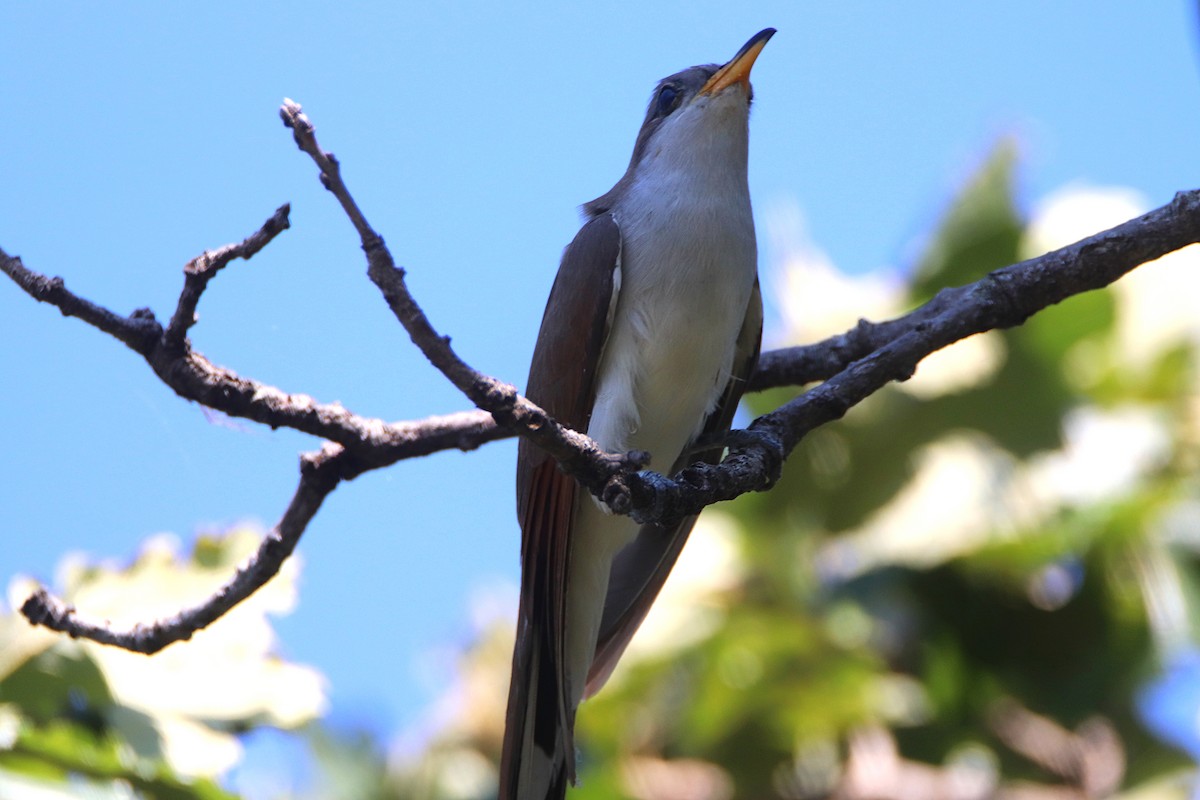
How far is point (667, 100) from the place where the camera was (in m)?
5.28

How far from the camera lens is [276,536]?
13.3 feet

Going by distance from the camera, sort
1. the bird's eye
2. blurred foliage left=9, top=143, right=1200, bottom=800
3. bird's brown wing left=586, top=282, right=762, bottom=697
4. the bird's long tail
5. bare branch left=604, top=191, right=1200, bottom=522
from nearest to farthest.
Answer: bare branch left=604, top=191, right=1200, bottom=522, the bird's long tail, bird's brown wing left=586, top=282, right=762, bottom=697, the bird's eye, blurred foliage left=9, top=143, right=1200, bottom=800

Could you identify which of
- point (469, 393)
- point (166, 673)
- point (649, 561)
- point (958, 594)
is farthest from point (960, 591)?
point (469, 393)

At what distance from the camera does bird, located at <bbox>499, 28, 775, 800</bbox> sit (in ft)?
14.0

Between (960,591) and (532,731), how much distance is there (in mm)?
5103

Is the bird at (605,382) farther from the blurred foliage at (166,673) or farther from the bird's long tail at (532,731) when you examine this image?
the blurred foliage at (166,673)

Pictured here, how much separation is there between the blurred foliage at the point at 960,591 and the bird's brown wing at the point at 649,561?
341cm

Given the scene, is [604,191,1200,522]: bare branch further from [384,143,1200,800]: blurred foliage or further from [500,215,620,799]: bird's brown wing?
[384,143,1200,800]: blurred foliage

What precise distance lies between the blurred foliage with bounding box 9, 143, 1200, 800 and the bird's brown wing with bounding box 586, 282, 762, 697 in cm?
341

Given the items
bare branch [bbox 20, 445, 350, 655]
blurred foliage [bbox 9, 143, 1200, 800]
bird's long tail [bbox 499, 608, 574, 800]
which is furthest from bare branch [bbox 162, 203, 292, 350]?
blurred foliage [bbox 9, 143, 1200, 800]

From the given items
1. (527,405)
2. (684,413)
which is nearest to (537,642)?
(684,413)

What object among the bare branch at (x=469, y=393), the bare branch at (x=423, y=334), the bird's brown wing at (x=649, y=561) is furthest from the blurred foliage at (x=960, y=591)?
the bare branch at (x=423, y=334)

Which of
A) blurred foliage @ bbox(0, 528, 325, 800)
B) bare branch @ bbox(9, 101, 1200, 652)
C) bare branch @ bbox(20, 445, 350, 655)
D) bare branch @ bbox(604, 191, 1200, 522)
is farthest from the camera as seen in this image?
blurred foliage @ bbox(0, 528, 325, 800)

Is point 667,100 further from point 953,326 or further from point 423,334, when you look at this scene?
point 423,334
